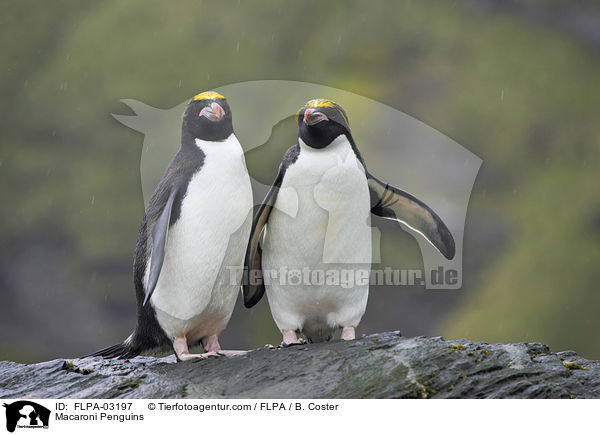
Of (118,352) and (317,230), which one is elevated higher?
(317,230)

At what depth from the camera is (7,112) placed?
3307 mm

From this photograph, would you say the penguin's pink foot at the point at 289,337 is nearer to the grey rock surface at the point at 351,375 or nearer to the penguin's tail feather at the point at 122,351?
the grey rock surface at the point at 351,375

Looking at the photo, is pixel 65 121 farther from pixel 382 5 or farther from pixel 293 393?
pixel 293 393

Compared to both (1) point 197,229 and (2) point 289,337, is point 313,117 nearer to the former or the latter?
(1) point 197,229

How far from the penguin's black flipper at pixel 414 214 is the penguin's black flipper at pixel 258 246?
15.1 inches

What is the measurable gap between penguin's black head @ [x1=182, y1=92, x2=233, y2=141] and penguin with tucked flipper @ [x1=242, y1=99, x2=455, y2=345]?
0.25m

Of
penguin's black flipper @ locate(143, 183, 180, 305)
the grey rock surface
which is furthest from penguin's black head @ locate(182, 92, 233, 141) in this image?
the grey rock surface

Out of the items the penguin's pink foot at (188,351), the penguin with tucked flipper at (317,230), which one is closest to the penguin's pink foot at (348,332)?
the penguin with tucked flipper at (317,230)

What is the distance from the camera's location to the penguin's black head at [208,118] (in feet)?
7.07
